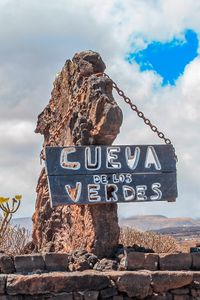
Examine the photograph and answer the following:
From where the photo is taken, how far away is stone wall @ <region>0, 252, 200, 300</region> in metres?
8.88

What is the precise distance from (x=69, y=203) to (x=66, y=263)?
1.22 meters

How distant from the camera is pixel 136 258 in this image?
9.70 m

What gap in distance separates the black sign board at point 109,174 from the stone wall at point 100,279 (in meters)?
1.17

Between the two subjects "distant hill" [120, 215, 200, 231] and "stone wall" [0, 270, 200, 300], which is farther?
"distant hill" [120, 215, 200, 231]

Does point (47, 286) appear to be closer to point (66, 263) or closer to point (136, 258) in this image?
point (66, 263)

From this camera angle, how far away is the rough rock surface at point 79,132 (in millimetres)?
10539

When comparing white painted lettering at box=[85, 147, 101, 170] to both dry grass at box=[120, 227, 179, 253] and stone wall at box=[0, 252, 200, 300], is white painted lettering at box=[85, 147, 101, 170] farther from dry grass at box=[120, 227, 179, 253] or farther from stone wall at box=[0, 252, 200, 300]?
dry grass at box=[120, 227, 179, 253]

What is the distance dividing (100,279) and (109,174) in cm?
201

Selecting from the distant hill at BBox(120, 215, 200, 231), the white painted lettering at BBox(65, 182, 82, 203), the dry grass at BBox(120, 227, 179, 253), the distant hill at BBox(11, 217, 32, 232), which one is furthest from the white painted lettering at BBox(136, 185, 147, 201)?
the distant hill at BBox(120, 215, 200, 231)

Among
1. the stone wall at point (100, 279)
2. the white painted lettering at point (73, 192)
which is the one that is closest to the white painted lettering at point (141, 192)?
the white painted lettering at point (73, 192)

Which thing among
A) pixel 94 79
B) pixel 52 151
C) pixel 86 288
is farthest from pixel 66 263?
pixel 94 79

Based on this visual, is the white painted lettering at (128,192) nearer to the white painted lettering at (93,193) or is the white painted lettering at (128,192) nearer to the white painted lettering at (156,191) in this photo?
the white painted lettering at (156,191)

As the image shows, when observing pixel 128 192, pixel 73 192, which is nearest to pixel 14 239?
pixel 73 192

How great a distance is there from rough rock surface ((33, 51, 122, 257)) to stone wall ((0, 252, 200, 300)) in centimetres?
83
